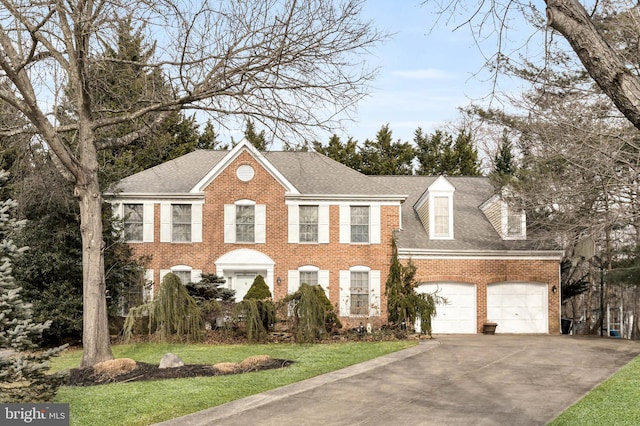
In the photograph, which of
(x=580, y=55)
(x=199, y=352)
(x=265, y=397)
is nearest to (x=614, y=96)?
(x=580, y=55)

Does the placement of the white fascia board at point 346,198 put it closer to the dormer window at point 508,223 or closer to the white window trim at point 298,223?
the white window trim at point 298,223

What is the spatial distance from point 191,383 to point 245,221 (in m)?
14.4

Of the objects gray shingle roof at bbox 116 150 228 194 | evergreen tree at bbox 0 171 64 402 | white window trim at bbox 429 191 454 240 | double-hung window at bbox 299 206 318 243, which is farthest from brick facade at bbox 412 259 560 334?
evergreen tree at bbox 0 171 64 402

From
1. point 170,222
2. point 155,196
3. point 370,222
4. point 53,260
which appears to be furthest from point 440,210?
point 53,260

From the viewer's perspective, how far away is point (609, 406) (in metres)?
10.5

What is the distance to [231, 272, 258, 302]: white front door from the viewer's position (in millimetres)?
26391

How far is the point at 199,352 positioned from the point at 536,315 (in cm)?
1474

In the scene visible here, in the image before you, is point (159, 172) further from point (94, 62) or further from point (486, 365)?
point (486, 365)

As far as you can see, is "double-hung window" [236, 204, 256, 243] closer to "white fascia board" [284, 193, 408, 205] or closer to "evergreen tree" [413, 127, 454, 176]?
"white fascia board" [284, 193, 408, 205]

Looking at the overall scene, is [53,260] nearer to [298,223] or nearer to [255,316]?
[255,316]

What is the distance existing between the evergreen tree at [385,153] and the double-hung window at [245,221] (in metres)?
17.7

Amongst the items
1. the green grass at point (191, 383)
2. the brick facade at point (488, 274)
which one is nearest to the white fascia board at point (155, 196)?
the green grass at point (191, 383)

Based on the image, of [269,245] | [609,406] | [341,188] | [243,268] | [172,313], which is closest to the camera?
[609,406]

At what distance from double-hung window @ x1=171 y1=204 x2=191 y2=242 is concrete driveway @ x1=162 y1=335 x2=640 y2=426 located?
11768 millimetres
